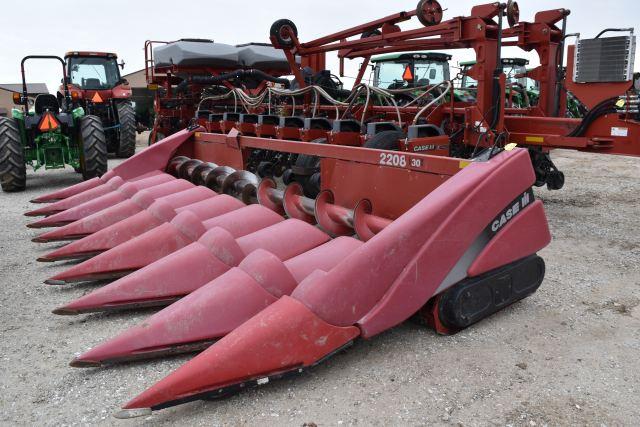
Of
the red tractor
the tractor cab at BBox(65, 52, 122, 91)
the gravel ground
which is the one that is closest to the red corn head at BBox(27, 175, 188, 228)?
the gravel ground

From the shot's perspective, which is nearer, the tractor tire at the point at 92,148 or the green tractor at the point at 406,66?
the tractor tire at the point at 92,148

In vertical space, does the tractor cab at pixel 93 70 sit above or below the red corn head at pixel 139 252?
above

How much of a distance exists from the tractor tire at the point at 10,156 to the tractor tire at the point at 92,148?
0.73 meters

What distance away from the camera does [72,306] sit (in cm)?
241

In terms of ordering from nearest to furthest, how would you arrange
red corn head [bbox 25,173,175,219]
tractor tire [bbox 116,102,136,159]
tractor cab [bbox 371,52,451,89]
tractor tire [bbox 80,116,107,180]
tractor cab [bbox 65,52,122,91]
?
1. red corn head [bbox 25,173,175,219]
2. tractor tire [bbox 80,116,107,180]
3. tractor cab [bbox 371,52,451,89]
4. tractor tire [bbox 116,102,136,159]
5. tractor cab [bbox 65,52,122,91]

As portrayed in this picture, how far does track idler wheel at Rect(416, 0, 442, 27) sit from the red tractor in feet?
21.1

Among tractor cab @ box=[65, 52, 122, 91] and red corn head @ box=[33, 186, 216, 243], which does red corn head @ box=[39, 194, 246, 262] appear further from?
tractor cab @ box=[65, 52, 122, 91]

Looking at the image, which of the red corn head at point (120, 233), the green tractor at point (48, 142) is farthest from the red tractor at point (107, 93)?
the red corn head at point (120, 233)

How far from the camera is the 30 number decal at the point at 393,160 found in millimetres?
2832

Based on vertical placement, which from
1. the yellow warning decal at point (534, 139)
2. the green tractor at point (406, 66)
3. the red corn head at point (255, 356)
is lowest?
the red corn head at point (255, 356)

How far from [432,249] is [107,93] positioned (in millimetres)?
9231

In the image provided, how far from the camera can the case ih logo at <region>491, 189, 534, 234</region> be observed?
2379 mm

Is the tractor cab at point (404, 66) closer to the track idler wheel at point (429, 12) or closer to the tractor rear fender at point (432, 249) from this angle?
the track idler wheel at point (429, 12)

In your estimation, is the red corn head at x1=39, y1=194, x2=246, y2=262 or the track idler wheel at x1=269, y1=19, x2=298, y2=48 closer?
the red corn head at x1=39, y1=194, x2=246, y2=262
